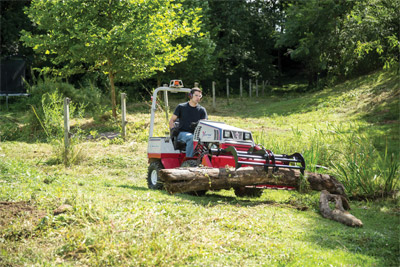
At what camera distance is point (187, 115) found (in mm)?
8961

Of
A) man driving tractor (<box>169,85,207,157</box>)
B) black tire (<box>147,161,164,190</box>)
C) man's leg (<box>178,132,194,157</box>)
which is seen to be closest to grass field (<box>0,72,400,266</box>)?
black tire (<box>147,161,164,190</box>)

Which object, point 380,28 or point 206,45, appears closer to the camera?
point 380,28

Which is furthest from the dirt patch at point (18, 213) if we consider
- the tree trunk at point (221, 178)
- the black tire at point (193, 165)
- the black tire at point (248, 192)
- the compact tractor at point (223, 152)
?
the black tire at point (248, 192)

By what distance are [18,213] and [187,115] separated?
3827 millimetres

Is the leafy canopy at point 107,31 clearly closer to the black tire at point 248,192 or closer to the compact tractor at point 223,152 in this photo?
the compact tractor at point 223,152

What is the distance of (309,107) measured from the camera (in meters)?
24.6

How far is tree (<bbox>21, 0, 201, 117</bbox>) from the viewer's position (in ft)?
56.4

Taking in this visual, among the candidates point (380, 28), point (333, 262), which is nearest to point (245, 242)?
point (333, 262)

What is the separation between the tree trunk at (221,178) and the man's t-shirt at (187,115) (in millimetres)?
1544

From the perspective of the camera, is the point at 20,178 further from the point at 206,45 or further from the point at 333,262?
the point at 206,45

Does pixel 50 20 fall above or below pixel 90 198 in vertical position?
above

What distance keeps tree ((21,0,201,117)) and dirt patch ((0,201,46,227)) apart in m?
11.3

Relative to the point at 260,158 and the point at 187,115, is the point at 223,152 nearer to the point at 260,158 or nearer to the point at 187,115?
the point at 260,158

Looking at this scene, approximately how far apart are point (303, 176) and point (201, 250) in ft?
11.2
